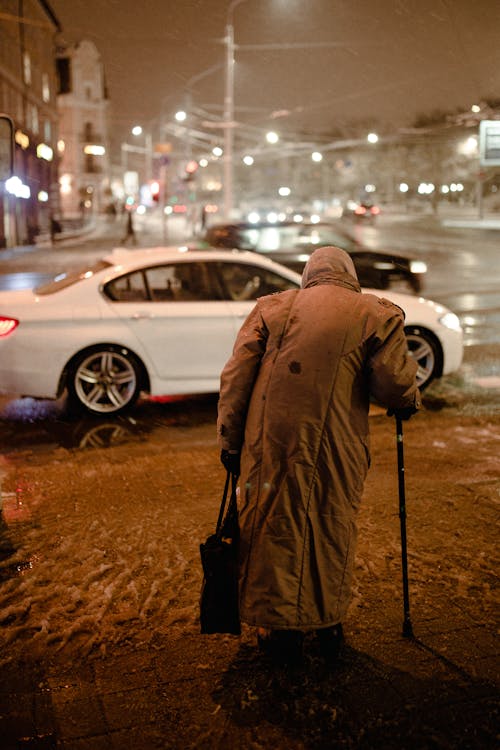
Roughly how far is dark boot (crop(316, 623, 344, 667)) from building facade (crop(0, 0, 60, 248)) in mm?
31983

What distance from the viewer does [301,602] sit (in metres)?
3.23

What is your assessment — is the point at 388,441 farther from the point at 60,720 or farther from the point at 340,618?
the point at 60,720

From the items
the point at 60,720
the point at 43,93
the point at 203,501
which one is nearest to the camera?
the point at 60,720

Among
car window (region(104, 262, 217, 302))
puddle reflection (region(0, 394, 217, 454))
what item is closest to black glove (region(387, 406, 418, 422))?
puddle reflection (region(0, 394, 217, 454))

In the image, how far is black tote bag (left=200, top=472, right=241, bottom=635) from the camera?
3.32m

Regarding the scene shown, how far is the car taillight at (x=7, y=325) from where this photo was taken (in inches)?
294

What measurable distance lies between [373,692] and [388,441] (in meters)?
3.83

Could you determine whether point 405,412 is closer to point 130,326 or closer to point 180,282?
point 130,326

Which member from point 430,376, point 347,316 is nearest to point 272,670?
point 347,316

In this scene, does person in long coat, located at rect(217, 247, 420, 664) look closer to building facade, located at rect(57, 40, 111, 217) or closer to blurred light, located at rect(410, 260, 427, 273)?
blurred light, located at rect(410, 260, 427, 273)

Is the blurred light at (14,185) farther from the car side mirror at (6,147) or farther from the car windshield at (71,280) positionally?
the car windshield at (71,280)

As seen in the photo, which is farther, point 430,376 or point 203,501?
point 430,376

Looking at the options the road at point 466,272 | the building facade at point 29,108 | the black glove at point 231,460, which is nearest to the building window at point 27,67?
the building facade at point 29,108

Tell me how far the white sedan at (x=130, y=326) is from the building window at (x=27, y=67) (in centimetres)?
4085
